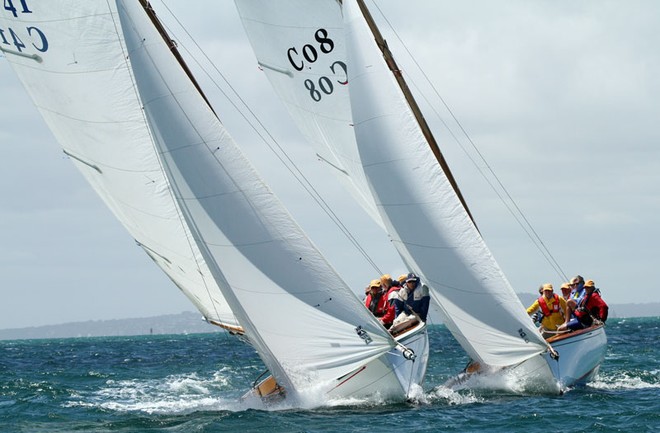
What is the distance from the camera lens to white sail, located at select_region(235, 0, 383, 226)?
73.0 ft

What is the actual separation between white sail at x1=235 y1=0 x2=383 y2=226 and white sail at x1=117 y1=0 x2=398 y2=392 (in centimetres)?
523

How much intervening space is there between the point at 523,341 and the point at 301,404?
4.57 m

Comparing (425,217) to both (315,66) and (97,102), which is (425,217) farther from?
(97,102)

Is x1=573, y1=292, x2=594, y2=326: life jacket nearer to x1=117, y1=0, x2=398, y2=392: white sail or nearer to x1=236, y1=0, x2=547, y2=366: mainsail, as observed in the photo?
x1=236, y1=0, x2=547, y2=366: mainsail

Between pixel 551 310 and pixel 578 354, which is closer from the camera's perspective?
pixel 578 354

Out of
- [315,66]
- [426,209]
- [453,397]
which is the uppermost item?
[315,66]

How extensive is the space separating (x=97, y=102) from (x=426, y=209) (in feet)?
21.2

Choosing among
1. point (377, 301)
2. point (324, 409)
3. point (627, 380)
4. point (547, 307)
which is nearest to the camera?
point (324, 409)

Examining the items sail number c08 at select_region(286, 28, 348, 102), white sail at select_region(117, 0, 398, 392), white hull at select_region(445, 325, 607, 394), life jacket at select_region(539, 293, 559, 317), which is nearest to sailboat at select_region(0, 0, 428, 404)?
white sail at select_region(117, 0, 398, 392)

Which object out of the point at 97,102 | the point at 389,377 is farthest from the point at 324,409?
the point at 97,102

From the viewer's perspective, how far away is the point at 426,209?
19.5 metres

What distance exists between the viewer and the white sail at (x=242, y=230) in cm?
1686

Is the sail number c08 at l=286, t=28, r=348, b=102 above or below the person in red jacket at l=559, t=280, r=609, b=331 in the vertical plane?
above

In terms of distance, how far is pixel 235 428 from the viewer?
16625 millimetres
